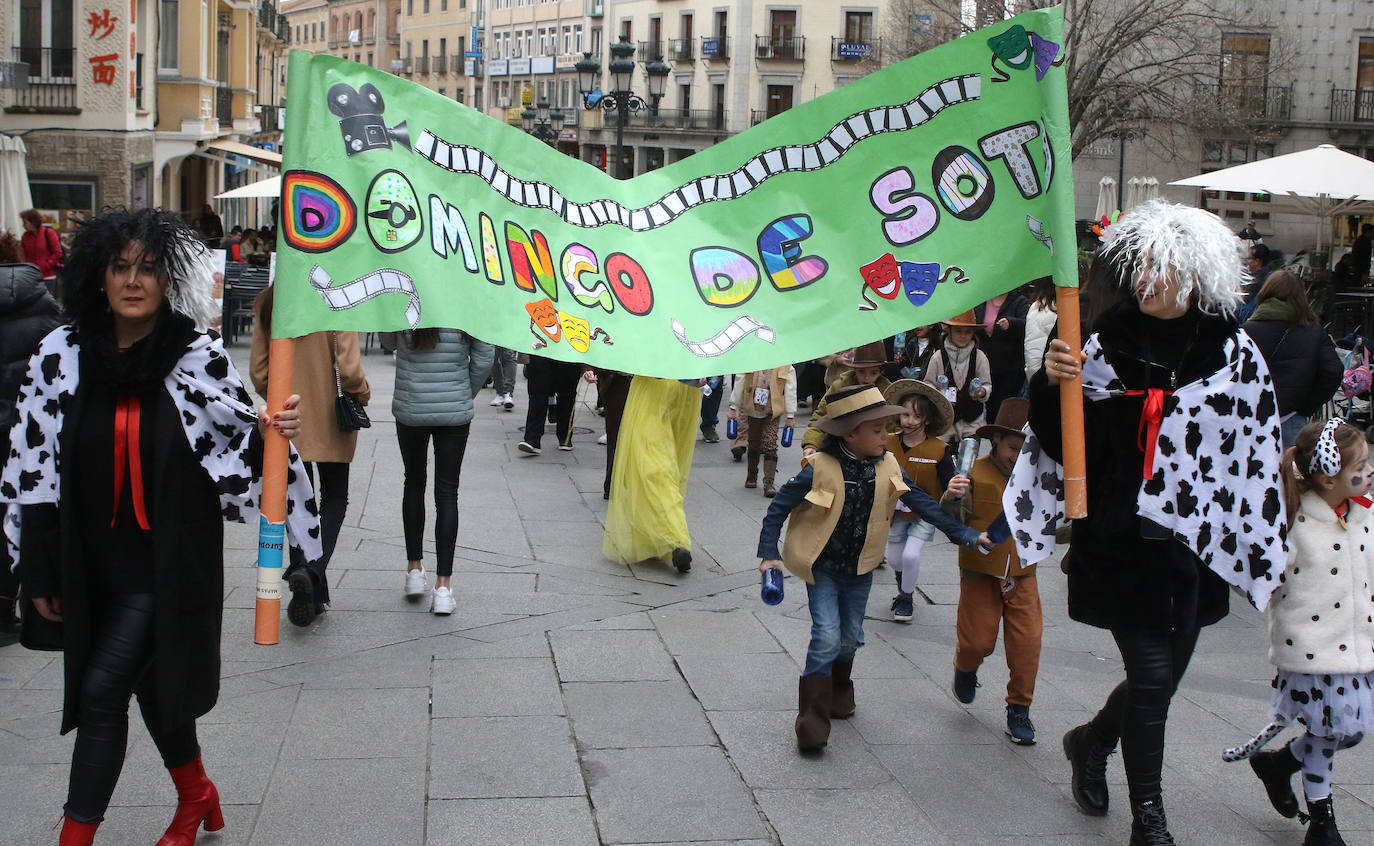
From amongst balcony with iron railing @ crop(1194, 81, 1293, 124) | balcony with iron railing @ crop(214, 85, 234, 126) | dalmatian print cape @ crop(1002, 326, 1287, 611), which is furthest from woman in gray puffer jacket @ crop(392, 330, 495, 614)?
balcony with iron railing @ crop(1194, 81, 1293, 124)

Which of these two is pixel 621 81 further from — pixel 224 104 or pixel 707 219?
pixel 224 104

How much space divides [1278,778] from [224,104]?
35590 mm

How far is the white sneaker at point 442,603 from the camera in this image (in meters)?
7.02

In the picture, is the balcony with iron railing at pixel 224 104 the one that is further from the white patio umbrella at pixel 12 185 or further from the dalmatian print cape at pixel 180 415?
the dalmatian print cape at pixel 180 415

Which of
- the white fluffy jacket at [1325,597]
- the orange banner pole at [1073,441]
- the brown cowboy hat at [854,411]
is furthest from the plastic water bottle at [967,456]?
the orange banner pole at [1073,441]

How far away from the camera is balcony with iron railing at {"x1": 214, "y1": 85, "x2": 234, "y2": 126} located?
3488 centimetres

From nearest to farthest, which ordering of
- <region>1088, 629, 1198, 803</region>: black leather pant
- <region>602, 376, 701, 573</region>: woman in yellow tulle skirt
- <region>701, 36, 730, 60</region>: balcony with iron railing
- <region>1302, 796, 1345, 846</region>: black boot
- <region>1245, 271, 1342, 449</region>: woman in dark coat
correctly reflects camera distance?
<region>1088, 629, 1198, 803</region>: black leather pant → <region>1302, 796, 1345, 846</region>: black boot → <region>1245, 271, 1342, 449</region>: woman in dark coat → <region>602, 376, 701, 573</region>: woman in yellow tulle skirt → <region>701, 36, 730, 60</region>: balcony with iron railing

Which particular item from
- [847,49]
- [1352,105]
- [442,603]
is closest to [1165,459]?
[442,603]

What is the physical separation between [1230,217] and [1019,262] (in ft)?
119

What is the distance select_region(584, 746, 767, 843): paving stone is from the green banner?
139 centimetres

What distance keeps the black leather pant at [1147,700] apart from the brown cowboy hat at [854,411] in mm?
1338

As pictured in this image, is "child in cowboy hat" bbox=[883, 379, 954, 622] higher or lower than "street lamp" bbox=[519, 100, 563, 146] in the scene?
lower

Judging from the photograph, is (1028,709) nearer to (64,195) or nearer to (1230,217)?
(64,195)

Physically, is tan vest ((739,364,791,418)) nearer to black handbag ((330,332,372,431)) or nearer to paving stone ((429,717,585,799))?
black handbag ((330,332,372,431))
